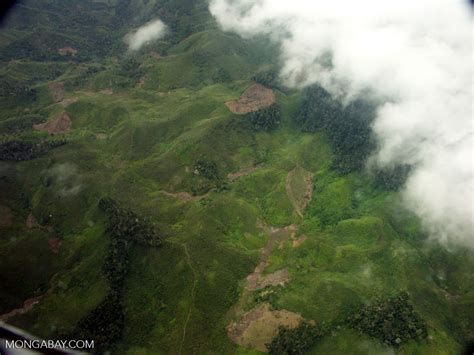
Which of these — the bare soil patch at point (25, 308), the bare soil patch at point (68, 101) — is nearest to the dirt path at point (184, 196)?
the bare soil patch at point (25, 308)

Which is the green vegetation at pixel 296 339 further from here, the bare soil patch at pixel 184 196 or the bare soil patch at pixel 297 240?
the bare soil patch at pixel 184 196

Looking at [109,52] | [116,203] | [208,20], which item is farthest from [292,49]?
[116,203]

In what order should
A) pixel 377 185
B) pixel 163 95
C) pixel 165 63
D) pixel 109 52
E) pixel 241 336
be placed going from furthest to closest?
pixel 109 52, pixel 165 63, pixel 163 95, pixel 377 185, pixel 241 336

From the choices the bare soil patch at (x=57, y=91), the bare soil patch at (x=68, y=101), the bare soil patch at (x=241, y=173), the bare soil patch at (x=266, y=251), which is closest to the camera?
the bare soil patch at (x=266, y=251)

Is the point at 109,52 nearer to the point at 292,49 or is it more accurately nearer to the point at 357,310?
the point at 292,49

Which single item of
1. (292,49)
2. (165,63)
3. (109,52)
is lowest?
(109,52)

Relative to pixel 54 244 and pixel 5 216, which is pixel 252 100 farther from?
pixel 5 216

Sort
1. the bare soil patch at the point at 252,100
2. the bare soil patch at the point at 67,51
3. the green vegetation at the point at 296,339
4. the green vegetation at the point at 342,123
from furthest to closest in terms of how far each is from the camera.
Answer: the bare soil patch at the point at 67,51, the bare soil patch at the point at 252,100, the green vegetation at the point at 342,123, the green vegetation at the point at 296,339
